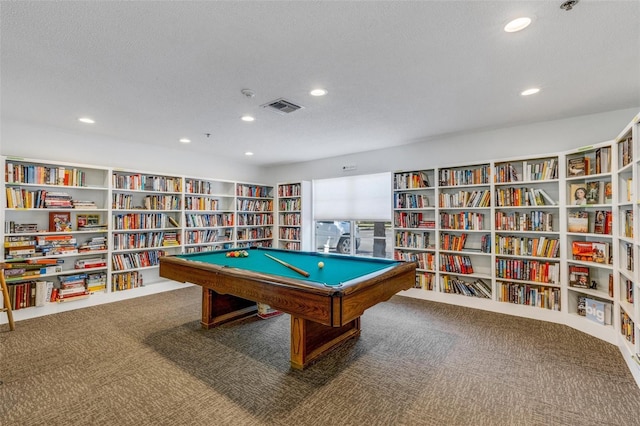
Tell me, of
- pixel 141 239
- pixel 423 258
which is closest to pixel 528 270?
pixel 423 258

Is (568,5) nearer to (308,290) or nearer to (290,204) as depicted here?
(308,290)

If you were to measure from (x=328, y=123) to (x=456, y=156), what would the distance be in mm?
2093

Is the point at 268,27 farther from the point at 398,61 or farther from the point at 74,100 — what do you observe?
the point at 74,100

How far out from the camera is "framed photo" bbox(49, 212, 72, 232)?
157 inches

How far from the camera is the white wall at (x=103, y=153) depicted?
3797 mm

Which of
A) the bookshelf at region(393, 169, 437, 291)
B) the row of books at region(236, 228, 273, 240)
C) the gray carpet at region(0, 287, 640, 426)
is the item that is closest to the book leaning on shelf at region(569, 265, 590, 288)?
the gray carpet at region(0, 287, 640, 426)

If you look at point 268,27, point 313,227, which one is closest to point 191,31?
point 268,27

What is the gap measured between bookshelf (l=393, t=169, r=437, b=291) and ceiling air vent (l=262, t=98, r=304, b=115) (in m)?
2.29

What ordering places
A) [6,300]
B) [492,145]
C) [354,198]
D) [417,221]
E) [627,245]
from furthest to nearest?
[354,198]
[417,221]
[492,145]
[6,300]
[627,245]

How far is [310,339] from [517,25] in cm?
280

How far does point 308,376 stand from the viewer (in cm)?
237

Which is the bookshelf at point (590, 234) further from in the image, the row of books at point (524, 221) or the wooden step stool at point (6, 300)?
the wooden step stool at point (6, 300)

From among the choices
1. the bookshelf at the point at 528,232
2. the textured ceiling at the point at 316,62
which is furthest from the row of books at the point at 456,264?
the textured ceiling at the point at 316,62

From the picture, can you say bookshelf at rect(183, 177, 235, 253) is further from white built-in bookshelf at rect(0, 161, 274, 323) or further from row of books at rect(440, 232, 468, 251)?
row of books at rect(440, 232, 468, 251)
